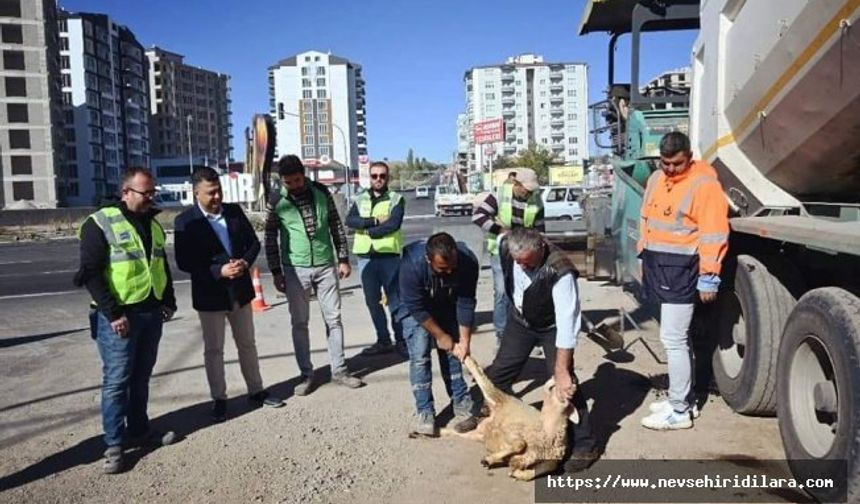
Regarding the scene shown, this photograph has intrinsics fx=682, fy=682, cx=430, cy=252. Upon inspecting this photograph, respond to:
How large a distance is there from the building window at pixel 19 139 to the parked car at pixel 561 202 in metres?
55.9

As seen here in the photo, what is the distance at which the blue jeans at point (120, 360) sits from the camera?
13.3 feet

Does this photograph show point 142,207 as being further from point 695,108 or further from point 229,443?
point 695,108

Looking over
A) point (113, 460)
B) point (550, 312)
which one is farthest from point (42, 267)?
point (550, 312)

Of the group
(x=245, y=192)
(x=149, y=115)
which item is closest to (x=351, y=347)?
(x=245, y=192)

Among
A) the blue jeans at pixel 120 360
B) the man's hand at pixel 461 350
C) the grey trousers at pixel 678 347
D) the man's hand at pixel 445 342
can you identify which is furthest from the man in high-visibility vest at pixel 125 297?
the grey trousers at pixel 678 347

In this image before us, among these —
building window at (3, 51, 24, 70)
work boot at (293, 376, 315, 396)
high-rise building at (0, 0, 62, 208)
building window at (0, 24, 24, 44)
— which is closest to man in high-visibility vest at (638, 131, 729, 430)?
work boot at (293, 376, 315, 396)

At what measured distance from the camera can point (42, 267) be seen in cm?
1809

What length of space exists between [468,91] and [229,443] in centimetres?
14053

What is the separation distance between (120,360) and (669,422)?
341 centimetres

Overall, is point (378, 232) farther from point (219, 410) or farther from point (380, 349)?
point (219, 410)

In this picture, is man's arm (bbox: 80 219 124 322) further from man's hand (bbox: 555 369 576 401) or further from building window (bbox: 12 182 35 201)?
building window (bbox: 12 182 35 201)

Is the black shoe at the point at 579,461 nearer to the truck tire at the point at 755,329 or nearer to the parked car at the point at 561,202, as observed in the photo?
the truck tire at the point at 755,329

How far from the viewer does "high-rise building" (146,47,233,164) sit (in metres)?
125

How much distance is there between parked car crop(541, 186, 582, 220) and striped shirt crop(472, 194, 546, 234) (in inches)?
826
